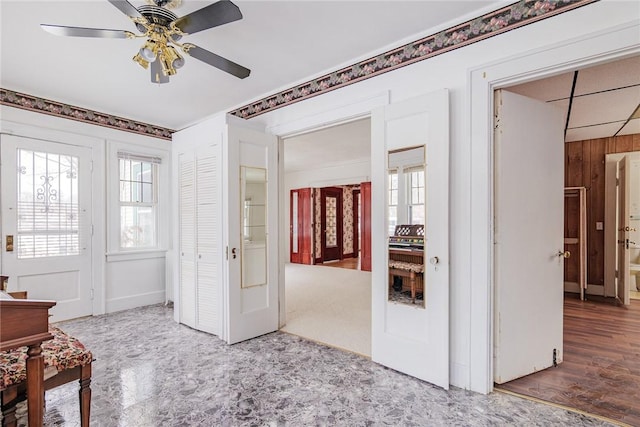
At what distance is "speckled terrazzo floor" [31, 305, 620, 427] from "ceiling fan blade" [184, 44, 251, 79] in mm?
2412

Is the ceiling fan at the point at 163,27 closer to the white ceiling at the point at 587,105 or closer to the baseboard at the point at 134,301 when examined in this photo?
the white ceiling at the point at 587,105

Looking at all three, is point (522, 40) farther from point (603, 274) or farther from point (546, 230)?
point (603, 274)

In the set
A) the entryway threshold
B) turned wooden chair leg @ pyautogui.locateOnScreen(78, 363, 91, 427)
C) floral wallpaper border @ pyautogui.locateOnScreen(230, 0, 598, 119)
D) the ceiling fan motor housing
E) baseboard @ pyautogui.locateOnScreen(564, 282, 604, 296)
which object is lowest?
the entryway threshold

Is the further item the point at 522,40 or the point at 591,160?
the point at 591,160

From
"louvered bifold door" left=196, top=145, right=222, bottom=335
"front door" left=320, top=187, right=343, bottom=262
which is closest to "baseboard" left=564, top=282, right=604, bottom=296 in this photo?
"louvered bifold door" left=196, top=145, right=222, bottom=335

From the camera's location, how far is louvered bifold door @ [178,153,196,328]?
11.8 ft

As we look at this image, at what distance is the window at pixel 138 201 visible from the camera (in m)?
4.50

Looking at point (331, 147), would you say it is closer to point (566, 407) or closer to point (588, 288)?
point (588, 288)

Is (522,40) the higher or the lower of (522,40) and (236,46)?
the lower

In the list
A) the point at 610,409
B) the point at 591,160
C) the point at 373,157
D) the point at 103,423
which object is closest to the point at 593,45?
the point at 373,157

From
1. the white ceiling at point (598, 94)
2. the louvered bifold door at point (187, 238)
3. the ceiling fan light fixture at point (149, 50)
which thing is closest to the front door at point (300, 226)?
the louvered bifold door at point (187, 238)

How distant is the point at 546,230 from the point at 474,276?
0.85 meters

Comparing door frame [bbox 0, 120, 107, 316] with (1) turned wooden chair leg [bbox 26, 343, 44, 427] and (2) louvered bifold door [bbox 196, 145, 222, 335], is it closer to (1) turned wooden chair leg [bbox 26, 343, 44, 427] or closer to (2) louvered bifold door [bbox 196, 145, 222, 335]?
(2) louvered bifold door [bbox 196, 145, 222, 335]

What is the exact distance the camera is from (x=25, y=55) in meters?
2.80
